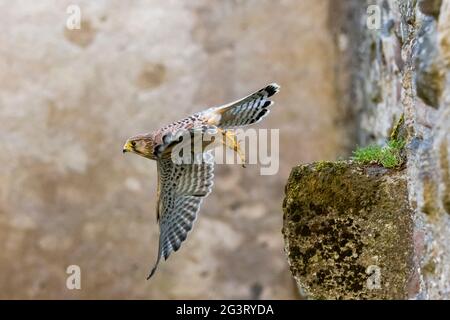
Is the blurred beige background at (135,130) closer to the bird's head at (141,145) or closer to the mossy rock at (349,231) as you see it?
the bird's head at (141,145)

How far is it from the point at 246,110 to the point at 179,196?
2.08 ft

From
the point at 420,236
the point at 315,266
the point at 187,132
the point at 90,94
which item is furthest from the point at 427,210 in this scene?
the point at 90,94

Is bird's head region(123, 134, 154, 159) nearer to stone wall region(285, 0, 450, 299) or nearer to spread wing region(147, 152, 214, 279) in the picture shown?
spread wing region(147, 152, 214, 279)

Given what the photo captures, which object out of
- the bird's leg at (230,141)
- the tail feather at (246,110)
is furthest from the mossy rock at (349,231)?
the tail feather at (246,110)

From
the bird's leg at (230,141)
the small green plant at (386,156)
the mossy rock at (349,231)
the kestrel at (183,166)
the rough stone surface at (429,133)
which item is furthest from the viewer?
the kestrel at (183,166)

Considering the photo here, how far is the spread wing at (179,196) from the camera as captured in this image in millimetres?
4699

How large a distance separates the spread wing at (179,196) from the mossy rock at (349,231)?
104cm

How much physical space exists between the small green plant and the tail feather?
0.84 metres

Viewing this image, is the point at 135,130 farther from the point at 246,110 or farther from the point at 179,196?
the point at 246,110

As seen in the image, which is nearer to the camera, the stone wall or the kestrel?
the stone wall

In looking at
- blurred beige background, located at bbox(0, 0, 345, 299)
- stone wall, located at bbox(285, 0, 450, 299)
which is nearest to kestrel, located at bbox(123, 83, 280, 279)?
stone wall, located at bbox(285, 0, 450, 299)

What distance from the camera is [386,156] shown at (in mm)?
3682

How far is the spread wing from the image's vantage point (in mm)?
4699

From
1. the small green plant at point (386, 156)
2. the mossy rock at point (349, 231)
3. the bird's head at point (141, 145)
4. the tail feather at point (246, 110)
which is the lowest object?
the mossy rock at point (349, 231)
